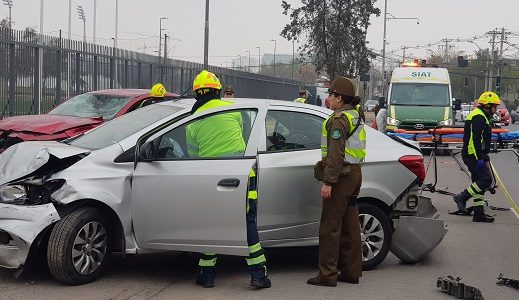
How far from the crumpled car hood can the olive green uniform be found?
2.15 meters

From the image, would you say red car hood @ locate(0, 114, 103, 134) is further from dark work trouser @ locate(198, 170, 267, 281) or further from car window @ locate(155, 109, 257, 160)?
dark work trouser @ locate(198, 170, 267, 281)

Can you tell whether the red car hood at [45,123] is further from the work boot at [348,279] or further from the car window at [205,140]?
the work boot at [348,279]

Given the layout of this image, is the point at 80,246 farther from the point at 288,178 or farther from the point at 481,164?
the point at 481,164

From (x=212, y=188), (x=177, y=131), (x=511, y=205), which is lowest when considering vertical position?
(x=511, y=205)

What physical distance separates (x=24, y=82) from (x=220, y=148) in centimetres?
1149

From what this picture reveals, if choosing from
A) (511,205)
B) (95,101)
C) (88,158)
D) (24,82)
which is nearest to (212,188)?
(88,158)

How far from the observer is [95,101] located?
1159 centimetres

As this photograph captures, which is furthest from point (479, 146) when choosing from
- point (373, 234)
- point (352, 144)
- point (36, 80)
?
point (36, 80)

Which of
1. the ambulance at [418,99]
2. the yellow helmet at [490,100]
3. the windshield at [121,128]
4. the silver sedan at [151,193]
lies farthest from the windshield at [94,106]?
the ambulance at [418,99]

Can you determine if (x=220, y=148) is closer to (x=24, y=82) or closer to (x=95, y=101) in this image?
(x=95, y=101)

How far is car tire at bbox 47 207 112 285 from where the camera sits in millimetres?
5598

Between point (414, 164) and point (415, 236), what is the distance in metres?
0.72

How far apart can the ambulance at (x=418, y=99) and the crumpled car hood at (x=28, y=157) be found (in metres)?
15.8

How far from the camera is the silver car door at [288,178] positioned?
614cm
